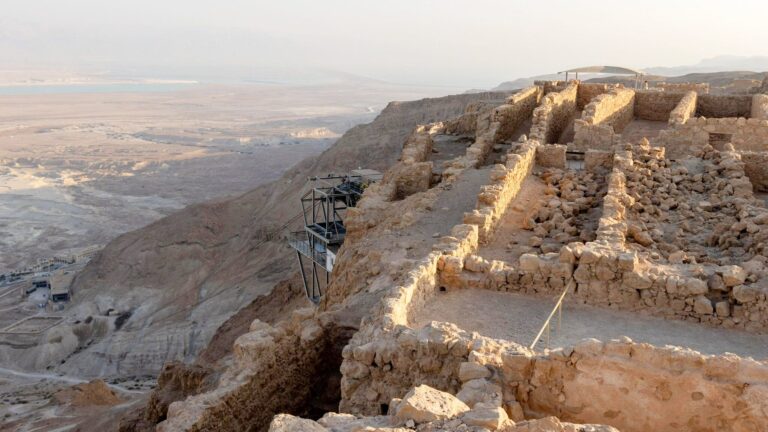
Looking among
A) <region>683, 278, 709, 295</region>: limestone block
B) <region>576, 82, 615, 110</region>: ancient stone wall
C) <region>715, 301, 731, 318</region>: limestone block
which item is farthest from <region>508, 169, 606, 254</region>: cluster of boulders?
<region>576, 82, 615, 110</region>: ancient stone wall

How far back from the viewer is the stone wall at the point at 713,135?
13.2m

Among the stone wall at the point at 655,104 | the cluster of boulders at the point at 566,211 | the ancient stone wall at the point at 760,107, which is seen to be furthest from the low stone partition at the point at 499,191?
the stone wall at the point at 655,104

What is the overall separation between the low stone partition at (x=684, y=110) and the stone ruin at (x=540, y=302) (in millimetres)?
282

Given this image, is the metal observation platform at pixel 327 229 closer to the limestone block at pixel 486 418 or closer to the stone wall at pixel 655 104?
the stone wall at pixel 655 104

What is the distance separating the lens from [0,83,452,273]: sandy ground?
44.3 m

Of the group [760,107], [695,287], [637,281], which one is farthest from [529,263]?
[760,107]

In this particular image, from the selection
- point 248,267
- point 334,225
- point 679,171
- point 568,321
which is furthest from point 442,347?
point 248,267

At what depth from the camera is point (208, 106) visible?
12706 cm

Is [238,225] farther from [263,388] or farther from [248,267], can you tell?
[263,388]

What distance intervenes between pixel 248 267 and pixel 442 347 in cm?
2374

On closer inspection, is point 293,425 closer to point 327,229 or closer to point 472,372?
point 472,372

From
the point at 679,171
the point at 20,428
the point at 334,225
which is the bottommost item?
the point at 20,428

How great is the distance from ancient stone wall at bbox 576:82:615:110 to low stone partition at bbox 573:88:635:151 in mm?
715

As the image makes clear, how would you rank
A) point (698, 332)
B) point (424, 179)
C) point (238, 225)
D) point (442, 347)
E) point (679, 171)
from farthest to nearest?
point (238, 225) → point (424, 179) → point (679, 171) → point (698, 332) → point (442, 347)
